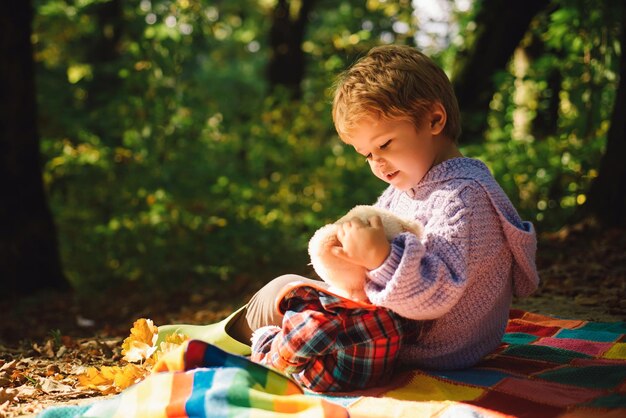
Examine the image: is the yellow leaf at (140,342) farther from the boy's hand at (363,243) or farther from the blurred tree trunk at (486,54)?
the blurred tree trunk at (486,54)

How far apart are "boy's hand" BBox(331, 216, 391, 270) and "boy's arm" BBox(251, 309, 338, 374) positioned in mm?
242

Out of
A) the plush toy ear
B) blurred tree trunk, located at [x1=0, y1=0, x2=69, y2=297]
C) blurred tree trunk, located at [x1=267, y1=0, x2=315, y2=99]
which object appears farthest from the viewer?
blurred tree trunk, located at [x1=267, y1=0, x2=315, y2=99]

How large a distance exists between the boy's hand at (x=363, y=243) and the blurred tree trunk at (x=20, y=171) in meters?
4.33

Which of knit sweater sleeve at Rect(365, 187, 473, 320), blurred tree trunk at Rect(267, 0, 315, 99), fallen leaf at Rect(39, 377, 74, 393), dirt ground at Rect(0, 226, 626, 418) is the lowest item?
dirt ground at Rect(0, 226, 626, 418)

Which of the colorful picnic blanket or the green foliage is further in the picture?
the green foliage

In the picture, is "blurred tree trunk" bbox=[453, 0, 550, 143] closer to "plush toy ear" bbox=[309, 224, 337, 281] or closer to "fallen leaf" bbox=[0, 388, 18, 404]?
"plush toy ear" bbox=[309, 224, 337, 281]

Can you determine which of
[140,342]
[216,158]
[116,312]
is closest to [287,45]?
[216,158]

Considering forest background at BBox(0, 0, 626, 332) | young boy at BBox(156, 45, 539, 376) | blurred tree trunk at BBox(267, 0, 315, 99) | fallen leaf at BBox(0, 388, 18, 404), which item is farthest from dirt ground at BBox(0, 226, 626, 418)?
blurred tree trunk at BBox(267, 0, 315, 99)

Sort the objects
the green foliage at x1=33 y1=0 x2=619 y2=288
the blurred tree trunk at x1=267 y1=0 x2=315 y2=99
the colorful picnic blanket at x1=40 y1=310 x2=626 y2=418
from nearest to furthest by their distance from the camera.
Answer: the colorful picnic blanket at x1=40 y1=310 x2=626 y2=418 → the green foliage at x1=33 y1=0 x2=619 y2=288 → the blurred tree trunk at x1=267 y1=0 x2=315 y2=99

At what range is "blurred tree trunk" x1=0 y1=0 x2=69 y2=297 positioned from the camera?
5.74 m

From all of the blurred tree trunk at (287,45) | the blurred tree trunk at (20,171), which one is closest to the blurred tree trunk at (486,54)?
the blurred tree trunk at (287,45)

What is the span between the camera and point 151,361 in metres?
2.77

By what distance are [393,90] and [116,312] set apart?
3.66m

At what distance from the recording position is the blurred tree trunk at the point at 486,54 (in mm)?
7758
